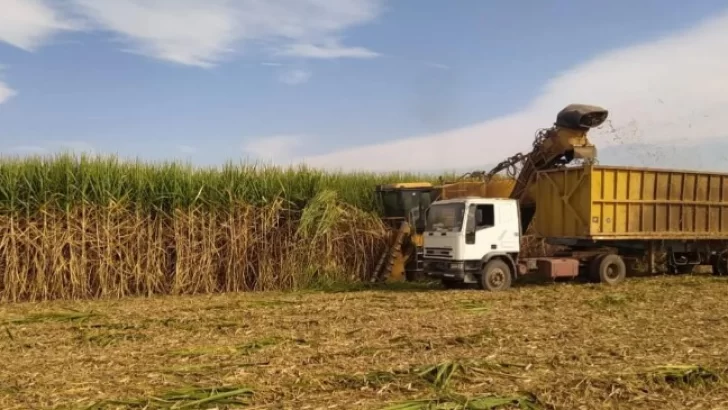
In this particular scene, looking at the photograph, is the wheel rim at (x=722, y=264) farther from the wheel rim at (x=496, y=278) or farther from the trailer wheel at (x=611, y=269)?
the wheel rim at (x=496, y=278)

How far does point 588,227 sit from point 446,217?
11.7 feet

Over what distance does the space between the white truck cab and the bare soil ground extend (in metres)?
1.54

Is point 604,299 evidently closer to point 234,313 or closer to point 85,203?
point 234,313

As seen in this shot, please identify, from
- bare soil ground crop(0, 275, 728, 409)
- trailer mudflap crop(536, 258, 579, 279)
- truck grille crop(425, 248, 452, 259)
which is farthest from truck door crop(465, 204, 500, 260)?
bare soil ground crop(0, 275, 728, 409)

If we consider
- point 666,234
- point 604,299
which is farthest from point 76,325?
point 666,234

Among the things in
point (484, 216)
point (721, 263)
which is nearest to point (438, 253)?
point (484, 216)

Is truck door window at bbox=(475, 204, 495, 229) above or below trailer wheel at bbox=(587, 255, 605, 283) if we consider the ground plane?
above

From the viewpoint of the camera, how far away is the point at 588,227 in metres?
16.3

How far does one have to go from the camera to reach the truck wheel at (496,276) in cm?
1550

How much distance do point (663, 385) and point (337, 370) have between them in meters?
3.30

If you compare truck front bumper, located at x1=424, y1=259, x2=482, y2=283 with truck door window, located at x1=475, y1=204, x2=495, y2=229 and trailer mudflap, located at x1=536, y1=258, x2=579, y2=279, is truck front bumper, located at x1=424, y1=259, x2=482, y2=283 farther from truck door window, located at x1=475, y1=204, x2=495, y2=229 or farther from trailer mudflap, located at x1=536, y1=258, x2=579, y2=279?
trailer mudflap, located at x1=536, y1=258, x2=579, y2=279

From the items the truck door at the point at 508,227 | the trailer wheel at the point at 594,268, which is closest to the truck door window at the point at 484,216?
the truck door at the point at 508,227

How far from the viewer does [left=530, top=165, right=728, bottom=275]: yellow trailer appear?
54.2 feet

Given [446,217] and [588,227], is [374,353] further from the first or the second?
[588,227]
